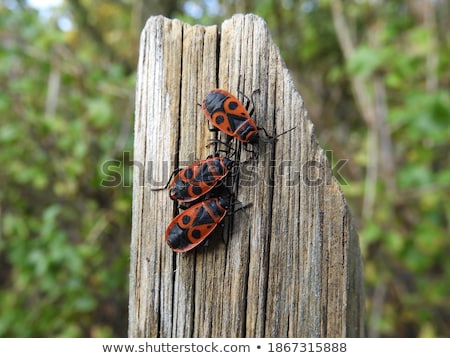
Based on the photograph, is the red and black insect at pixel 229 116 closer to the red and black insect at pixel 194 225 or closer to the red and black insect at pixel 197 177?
the red and black insect at pixel 197 177

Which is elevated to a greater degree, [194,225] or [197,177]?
[197,177]

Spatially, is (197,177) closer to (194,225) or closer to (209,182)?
(209,182)

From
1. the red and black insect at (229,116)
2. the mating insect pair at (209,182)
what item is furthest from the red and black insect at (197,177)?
the red and black insect at (229,116)

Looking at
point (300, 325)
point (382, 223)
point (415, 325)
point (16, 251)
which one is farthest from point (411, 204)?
point (16, 251)

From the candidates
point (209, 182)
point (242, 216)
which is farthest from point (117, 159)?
point (242, 216)

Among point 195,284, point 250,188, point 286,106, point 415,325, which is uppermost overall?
point 286,106

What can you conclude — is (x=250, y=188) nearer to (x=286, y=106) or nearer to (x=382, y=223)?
(x=286, y=106)
